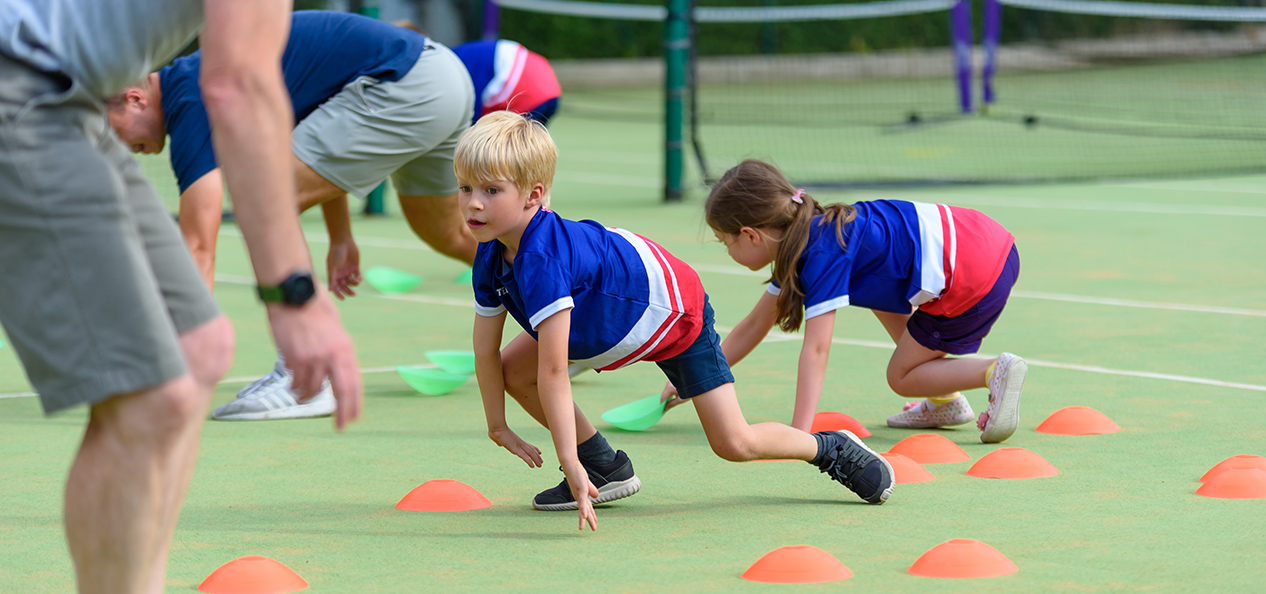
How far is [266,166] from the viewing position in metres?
2.04

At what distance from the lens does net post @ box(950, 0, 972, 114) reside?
1755cm

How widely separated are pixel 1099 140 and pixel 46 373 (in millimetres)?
16755

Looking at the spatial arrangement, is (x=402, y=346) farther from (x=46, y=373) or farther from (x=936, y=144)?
(x=936, y=144)

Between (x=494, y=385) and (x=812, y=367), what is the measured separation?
3.25 feet

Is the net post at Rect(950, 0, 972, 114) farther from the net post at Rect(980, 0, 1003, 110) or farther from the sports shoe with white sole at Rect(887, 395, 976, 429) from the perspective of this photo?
the sports shoe with white sole at Rect(887, 395, 976, 429)

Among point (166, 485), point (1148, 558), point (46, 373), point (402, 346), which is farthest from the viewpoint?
point (402, 346)

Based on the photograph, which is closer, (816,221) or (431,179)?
(816,221)

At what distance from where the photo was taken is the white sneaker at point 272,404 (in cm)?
495

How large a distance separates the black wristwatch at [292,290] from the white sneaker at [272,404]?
289 centimetres

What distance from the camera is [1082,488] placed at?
150 inches

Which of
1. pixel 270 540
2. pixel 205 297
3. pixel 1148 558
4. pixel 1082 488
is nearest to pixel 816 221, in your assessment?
pixel 1082 488

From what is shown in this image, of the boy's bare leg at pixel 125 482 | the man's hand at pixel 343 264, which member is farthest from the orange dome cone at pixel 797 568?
the man's hand at pixel 343 264

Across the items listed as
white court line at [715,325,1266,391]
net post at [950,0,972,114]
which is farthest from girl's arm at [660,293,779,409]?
net post at [950,0,972,114]

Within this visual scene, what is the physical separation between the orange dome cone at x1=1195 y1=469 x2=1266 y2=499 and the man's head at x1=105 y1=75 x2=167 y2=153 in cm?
345
